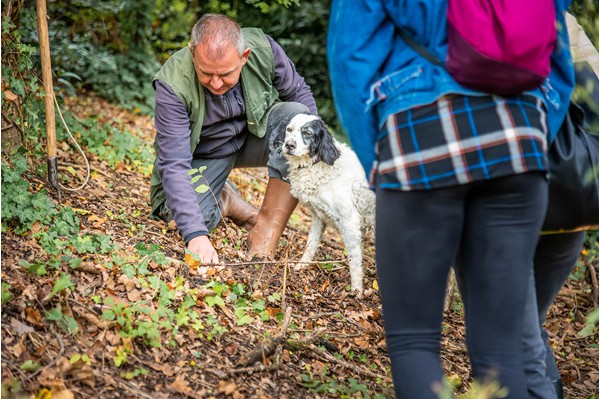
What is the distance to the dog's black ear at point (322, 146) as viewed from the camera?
5.05 m

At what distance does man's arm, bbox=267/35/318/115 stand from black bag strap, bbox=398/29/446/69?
3.23 m

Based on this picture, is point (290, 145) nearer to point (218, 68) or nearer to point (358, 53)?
point (218, 68)

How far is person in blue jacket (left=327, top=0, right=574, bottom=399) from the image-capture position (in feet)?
7.23

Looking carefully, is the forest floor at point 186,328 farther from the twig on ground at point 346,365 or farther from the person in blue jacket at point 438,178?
the person in blue jacket at point 438,178

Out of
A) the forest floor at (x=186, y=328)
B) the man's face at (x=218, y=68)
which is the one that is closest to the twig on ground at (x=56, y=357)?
the forest floor at (x=186, y=328)

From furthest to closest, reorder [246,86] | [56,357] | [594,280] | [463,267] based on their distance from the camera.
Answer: [594,280] < [246,86] < [56,357] < [463,267]

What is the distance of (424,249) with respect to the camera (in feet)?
7.50

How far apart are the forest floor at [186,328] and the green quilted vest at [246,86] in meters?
0.80

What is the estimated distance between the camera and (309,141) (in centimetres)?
505

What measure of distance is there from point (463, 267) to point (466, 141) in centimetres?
52

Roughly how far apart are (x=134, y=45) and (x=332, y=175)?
21.5ft

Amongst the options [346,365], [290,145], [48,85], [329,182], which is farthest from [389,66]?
[48,85]

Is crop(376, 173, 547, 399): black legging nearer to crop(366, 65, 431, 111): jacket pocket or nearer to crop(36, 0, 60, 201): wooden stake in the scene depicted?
crop(366, 65, 431, 111): jacket pocket

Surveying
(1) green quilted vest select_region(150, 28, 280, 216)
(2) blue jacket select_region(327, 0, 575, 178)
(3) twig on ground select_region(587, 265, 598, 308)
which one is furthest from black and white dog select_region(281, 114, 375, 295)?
(2) blue jacket select_region(327, 0, 575, 178)
